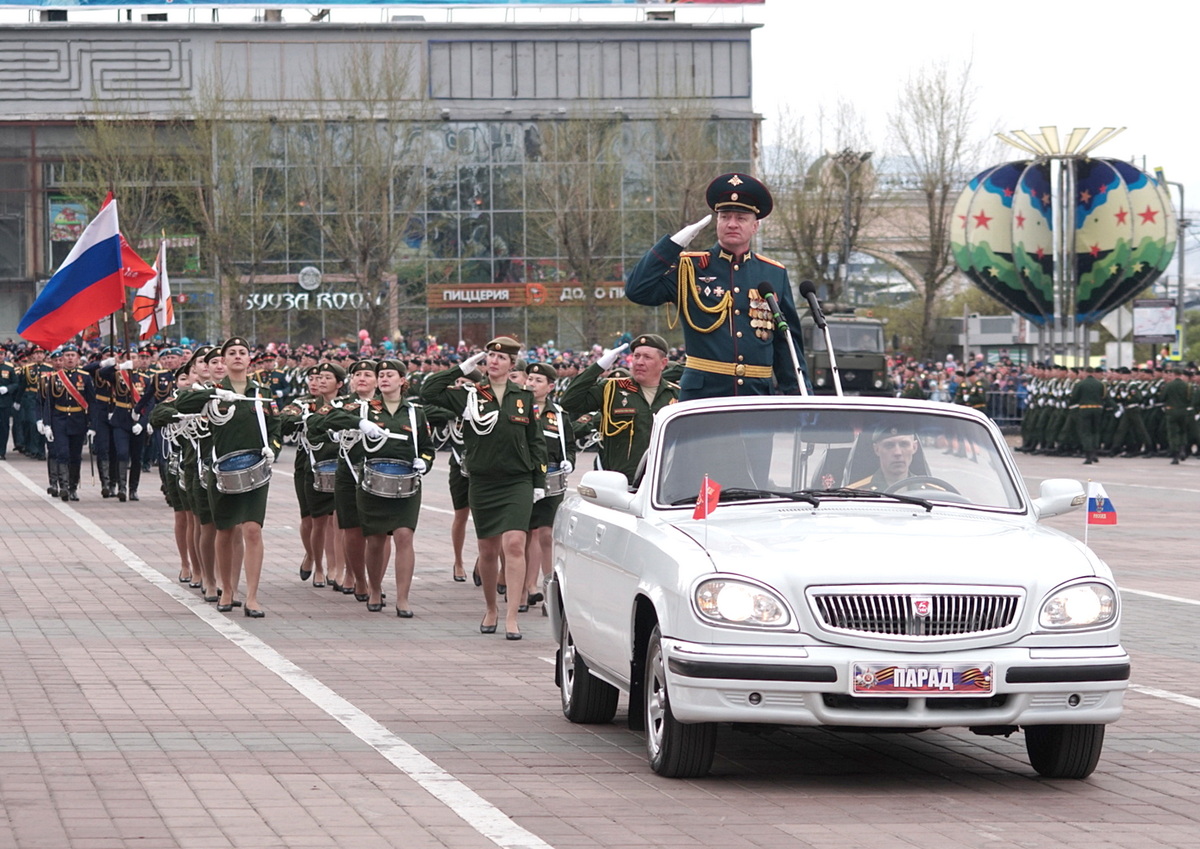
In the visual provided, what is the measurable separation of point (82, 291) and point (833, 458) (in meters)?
14.0

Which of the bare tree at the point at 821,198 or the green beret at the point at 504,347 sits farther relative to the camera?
the bare tree at the point at 821,198

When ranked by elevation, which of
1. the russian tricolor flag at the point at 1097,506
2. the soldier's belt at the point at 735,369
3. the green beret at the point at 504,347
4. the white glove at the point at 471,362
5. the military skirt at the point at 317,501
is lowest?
the military skirt at the point at 317,501

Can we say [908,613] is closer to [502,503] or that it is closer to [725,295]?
[725,295]

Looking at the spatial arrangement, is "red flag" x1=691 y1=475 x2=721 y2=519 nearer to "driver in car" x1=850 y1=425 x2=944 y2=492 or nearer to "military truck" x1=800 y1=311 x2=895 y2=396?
"driver in car" x1=850 y1=425 x2=944 y2=492

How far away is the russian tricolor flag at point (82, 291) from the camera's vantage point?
20891 millimetres

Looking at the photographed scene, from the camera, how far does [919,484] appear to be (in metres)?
8.59

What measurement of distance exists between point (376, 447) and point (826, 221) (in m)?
57.1

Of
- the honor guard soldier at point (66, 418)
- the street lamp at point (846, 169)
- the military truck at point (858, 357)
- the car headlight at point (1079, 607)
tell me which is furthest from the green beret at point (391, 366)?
the street lamp at point (846, 169)

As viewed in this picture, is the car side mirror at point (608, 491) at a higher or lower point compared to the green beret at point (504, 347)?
lower

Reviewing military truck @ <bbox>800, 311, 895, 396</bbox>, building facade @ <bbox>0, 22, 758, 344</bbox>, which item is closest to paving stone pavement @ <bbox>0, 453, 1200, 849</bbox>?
military truck @ <bbox>800, 311, 895, 396</bbox>

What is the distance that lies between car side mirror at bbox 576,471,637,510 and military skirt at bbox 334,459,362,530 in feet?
21.4

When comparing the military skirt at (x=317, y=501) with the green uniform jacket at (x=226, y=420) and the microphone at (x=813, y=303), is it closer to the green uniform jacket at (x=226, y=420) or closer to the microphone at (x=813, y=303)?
the green uniform jacket at (x=226, y=420)

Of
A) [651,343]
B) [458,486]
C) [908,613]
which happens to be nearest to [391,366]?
[651,343]

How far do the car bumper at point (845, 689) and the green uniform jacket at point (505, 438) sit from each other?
5838 mm
